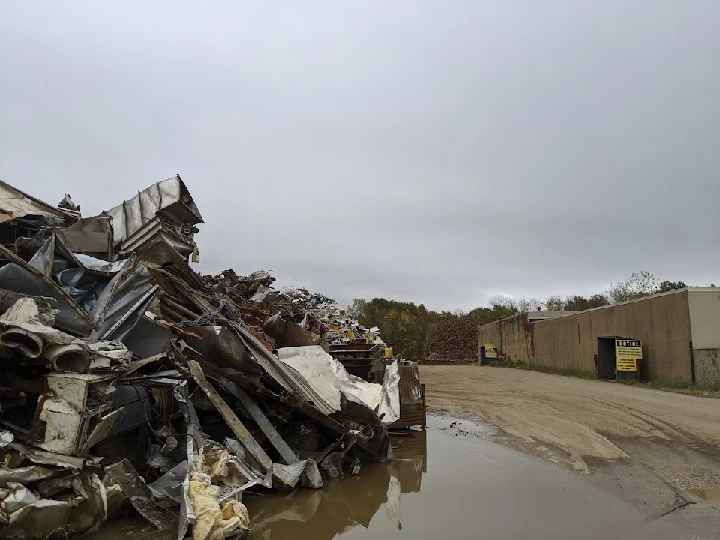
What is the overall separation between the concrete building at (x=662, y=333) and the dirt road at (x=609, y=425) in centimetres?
215

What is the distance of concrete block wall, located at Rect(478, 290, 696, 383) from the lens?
1638cm

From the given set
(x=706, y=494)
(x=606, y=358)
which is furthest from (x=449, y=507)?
(x=606, y=358)

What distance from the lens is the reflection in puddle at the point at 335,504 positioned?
429cm

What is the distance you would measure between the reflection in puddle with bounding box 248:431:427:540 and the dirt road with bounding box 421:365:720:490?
228cm

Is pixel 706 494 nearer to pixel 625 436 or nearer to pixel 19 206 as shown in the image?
pixel 625 436

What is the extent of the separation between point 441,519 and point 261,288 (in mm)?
9545

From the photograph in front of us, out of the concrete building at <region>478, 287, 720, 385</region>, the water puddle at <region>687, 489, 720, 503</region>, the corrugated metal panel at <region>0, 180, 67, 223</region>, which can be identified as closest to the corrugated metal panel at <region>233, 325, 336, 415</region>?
the corrugated metal panel at <region>0, 180, 67, 223</region>

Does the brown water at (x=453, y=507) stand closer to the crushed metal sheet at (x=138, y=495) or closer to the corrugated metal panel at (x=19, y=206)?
the crushed metal sheet at (x=138, y=495)

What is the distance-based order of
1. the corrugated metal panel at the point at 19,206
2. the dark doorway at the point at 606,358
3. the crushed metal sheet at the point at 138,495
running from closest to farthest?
1. the crushed metal sheet at the point at 138,495
2. the corrugated metal panel at the point at 19,206
3. the dark doorway at the point at 606,358

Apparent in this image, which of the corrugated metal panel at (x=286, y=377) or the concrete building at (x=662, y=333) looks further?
the concrete building at (x=662, y=333)

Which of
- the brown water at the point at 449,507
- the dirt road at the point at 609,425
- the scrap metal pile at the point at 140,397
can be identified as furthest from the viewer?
the dirt road at the point at 609,425

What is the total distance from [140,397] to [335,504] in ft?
7.17

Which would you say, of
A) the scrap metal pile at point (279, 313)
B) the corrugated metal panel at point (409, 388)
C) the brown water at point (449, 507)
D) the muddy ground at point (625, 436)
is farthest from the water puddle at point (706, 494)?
the scrap metal pile at point (279, 313)

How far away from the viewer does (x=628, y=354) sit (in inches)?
733
